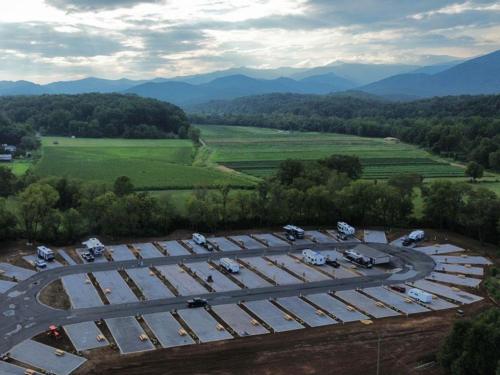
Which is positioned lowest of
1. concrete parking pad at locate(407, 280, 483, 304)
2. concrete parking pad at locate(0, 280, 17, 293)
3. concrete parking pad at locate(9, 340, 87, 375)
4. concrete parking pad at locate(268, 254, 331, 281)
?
concrete parking pad at locate(407, 280, 483, 304)

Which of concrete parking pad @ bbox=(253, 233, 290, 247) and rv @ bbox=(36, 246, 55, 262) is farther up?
rv @ bbox=(36, 246, 55, 262)

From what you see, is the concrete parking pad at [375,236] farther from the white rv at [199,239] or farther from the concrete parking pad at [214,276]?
the concrete parking pad at [214,276]

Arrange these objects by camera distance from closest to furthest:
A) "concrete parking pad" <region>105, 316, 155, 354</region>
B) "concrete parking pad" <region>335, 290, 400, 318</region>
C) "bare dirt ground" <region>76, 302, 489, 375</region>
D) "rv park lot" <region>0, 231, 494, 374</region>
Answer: "bare dirt ground" <region>76, 302, 489, 375</region> → "rv park lot" <region>0, 231, 494, 374</region> → "concrete parking pad" <region>105, 316, 155, 354</region> → "concrete parking pad" <region>335, 290, 400, 318</region>

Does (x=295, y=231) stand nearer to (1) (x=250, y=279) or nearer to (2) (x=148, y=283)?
(1) (x=250, y=279)

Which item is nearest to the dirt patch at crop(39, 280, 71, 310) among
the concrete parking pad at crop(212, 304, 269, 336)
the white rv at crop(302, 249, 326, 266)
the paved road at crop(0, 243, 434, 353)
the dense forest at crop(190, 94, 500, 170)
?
the paved road at crop(0, 243, 434, 353)

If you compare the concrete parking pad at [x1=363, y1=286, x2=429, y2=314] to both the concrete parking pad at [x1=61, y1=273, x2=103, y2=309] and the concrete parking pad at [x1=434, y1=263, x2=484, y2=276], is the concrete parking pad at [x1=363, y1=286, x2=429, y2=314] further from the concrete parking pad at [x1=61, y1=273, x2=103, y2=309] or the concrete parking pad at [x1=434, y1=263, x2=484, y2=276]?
the concrete parking pad at [x1=61, y1=273, x2=103, y2=309]

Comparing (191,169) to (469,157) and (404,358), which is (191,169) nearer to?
(469,157)
